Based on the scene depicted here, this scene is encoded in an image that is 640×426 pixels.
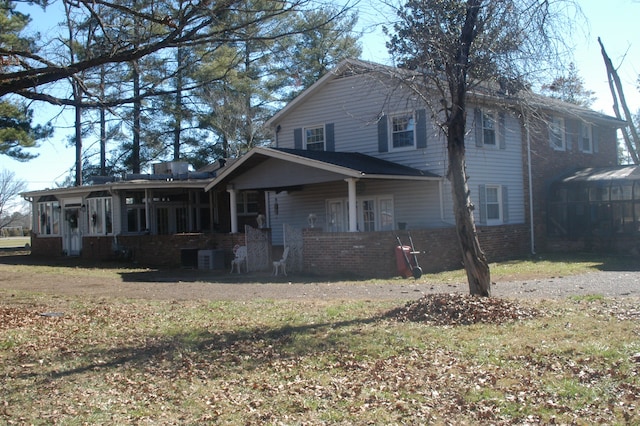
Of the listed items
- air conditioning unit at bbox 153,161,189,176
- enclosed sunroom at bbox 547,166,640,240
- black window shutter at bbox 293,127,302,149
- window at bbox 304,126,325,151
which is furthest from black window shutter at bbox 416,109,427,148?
air conditioning unit at bbox 153,161,189,176

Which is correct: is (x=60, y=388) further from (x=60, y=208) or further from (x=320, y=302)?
(x=60, y=208)

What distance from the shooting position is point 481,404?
6023 millimetres

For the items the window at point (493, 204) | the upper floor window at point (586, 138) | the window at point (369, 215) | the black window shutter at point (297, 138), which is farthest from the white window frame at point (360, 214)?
the upper floor window at point (586, 138)

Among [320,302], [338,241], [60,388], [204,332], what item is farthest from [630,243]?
[60,388]

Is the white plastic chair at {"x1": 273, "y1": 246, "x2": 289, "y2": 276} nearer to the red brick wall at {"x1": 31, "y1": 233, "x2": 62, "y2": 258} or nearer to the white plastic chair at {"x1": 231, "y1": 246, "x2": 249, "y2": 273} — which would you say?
the white plastic chair at {"x1": 231, "y1": 246, "x2": 249, "y2": 273}

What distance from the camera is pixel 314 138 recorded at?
79.6 feet

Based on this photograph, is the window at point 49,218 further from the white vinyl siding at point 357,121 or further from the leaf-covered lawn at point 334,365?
the leaf-covered lawn at point 334,365

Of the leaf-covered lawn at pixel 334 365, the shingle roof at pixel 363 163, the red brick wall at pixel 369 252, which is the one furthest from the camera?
the shingle roof at pixel 363 163

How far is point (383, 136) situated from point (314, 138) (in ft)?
10.8

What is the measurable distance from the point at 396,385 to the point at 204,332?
3793 mm

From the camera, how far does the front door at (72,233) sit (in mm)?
28578

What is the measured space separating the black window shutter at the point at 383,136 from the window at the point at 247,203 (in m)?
7.38

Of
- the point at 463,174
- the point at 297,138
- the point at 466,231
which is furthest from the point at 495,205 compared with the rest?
the point at 466,231

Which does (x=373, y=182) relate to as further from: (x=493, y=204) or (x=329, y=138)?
(x=493, y=204)
